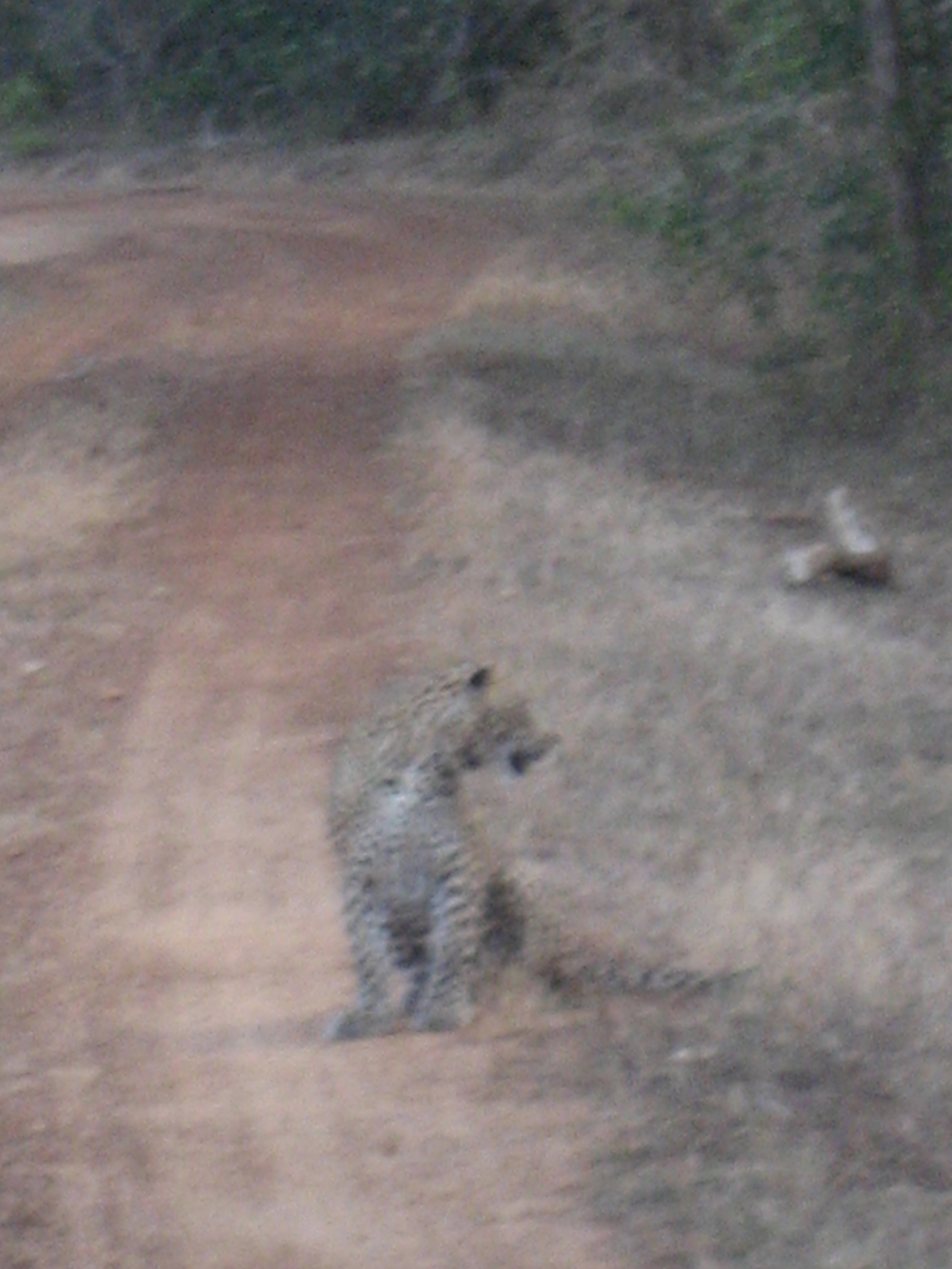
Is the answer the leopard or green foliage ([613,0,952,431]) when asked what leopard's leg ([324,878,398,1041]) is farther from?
green foliage ([613,0,952,431])

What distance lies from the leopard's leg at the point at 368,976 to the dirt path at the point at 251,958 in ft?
0.22

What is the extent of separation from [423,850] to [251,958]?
3.18 feet

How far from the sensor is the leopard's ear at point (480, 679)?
245 inches

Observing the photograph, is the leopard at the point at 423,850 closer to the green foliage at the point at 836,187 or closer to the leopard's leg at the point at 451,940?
the leopard's leg at the point at 451,940

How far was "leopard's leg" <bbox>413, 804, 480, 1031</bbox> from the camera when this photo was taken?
20.3 feet

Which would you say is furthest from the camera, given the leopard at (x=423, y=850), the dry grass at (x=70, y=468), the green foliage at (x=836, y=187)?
the green foliage at (x=836, y=187)

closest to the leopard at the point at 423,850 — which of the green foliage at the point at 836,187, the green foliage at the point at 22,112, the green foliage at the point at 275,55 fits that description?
the green foliage at the point at 836,187

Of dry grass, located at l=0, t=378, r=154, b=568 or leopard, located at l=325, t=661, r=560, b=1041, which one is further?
dry grass, located at l=0, t=378, r=154, b=568

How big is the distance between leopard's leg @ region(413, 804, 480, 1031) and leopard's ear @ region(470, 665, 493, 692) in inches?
12.6

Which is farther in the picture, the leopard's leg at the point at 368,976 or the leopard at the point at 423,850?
the leopard's leg at the point at 368,976

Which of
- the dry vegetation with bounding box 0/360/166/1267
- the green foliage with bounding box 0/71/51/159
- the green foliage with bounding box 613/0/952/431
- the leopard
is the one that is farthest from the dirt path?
the green foliage with bounding box 0/71/51/159

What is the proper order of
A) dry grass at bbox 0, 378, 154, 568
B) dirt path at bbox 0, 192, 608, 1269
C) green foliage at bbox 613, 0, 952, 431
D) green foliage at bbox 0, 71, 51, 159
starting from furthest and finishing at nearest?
green foliage at bbox 0, 71, 51, 159
green foliage at bbox 613, 0, 952, 431
dry grass at bbox 0, 378, 154, 568
dirt path at bbox 0, 192, 608, 1269

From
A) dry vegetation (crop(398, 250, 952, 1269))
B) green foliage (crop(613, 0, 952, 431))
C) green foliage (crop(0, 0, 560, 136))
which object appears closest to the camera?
dry vegetation (crop(398, 250, 952, 1269))

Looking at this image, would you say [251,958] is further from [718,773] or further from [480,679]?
[718,773]
